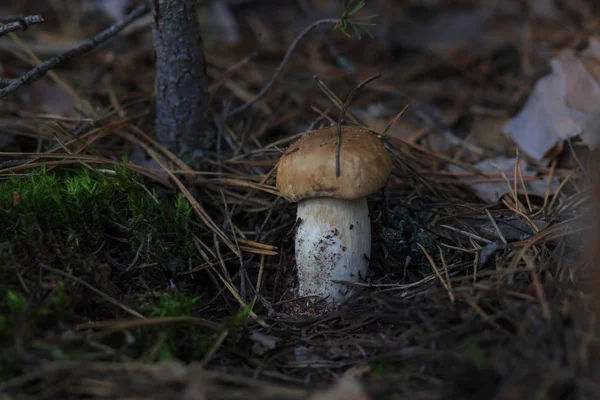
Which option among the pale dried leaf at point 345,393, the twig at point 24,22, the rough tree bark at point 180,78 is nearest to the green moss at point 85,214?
the rough tree bark at point 180,78

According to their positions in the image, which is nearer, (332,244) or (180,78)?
(332,244)

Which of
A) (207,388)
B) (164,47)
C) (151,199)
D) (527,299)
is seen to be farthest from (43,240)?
(527,299)

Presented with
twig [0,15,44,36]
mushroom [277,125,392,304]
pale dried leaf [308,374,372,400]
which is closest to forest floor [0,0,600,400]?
pale dried leaf [308,374,372,400]

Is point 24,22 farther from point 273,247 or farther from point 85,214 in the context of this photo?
point 273,247

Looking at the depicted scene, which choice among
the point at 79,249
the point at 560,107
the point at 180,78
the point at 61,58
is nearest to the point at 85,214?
the point at 79,249

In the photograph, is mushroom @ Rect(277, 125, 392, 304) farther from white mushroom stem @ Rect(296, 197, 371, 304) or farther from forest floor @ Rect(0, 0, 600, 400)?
forest floor @ Rect(0, 0, 600, 400)

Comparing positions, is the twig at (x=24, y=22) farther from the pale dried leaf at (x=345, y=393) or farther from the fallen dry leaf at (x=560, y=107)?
the fallen dry leaf at (x=560, y=107)
